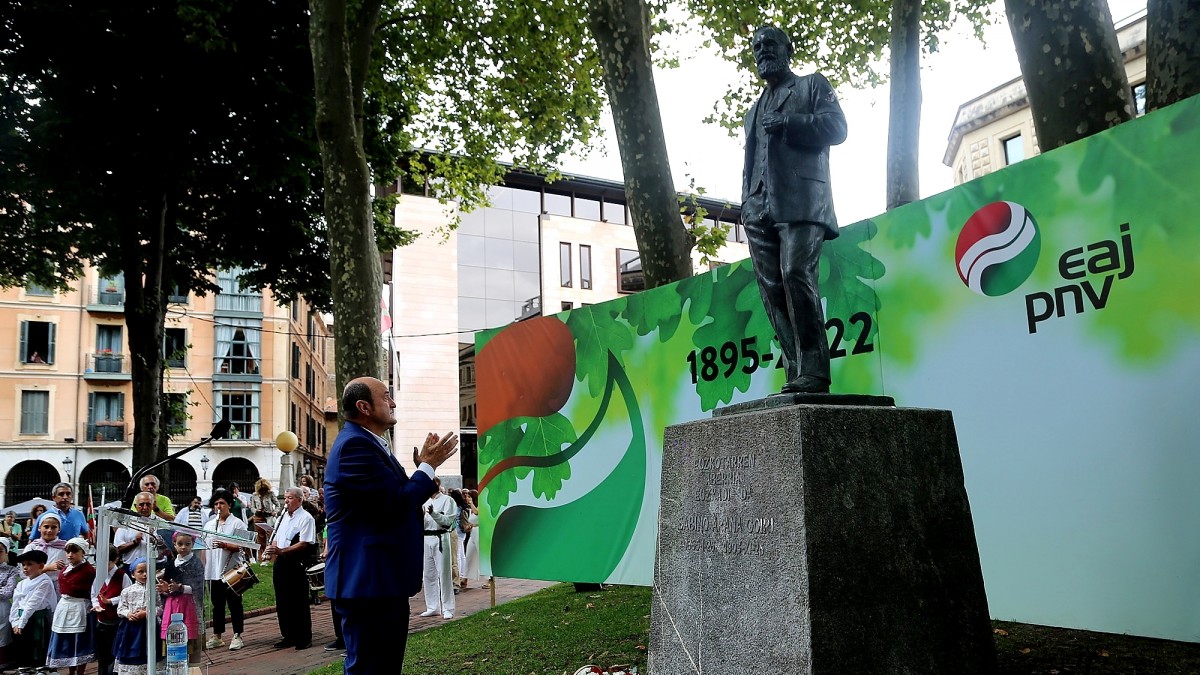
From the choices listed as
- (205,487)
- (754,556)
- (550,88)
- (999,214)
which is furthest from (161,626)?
(205,487)

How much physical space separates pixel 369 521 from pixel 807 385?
2.57 m

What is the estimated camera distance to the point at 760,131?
5.60 metres

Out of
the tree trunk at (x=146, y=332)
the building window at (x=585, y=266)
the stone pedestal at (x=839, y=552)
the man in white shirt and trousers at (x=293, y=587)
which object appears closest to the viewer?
the stone pedestal at (x=839, y=552)

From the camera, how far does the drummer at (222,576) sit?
1232 cm

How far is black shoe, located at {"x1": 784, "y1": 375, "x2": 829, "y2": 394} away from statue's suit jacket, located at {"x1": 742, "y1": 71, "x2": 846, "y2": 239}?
0.90 m

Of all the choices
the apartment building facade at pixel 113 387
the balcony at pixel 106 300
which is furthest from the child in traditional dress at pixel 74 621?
the balcony at pixel 106 300

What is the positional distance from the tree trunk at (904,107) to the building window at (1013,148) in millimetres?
28201

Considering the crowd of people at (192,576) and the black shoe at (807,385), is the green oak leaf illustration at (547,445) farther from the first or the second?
the black shoe at (807,385)

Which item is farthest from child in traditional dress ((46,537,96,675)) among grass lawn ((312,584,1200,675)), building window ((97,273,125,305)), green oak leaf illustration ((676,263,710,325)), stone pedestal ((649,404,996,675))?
building window ((97,273,125,305))

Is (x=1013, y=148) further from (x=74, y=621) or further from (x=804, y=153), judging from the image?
(x=74, y=621)

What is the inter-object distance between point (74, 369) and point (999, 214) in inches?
1931

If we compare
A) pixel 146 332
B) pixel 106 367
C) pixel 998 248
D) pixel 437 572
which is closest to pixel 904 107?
pixel 998 248

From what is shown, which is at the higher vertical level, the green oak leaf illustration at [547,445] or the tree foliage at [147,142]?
the tree foliage at [147,142]

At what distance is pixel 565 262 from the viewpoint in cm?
5081
